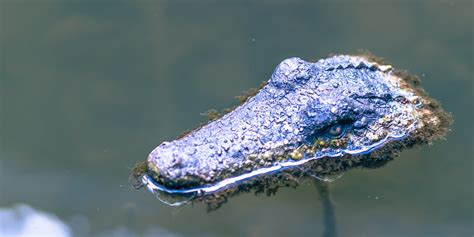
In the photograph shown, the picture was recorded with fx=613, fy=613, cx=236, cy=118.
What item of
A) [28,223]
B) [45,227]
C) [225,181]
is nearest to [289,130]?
[225,181]

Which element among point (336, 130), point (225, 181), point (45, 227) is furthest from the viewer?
point (45, 227)

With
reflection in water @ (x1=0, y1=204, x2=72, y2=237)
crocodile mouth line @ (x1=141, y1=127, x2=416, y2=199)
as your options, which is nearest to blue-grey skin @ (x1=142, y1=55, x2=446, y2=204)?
crocodile mouth line @ (x1=141, y1=127, x2=416, y2=199)

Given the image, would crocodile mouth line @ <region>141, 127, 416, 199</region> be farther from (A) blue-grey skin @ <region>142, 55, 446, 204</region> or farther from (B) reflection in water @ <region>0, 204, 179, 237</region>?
(B) reflection in water @ <region>0, 204, 179, 237</region>

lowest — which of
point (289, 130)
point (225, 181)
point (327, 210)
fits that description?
point (327, 210)

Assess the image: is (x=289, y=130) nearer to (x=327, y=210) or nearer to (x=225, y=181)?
(x=225, y=181)

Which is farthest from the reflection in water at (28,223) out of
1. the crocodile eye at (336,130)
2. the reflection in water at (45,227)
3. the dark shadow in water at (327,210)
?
the crocodile eye at (336,130)

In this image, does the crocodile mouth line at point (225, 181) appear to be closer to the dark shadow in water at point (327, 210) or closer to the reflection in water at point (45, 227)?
the dark shadow in water at point (327, 210)
